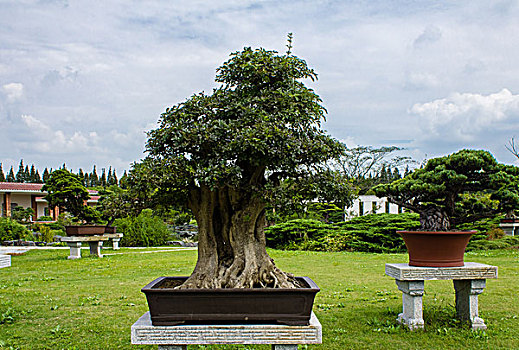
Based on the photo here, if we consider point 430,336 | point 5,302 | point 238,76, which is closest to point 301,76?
point 238,76

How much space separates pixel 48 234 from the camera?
1970 centimetres

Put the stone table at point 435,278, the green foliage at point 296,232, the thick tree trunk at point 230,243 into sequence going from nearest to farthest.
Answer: the thick tree trunk at point 230,243, the stone table at point 435,278, the green foliage at point 296,232

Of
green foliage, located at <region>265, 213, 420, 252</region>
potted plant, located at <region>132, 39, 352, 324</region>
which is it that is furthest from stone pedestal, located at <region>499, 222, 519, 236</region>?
potted plant, located at <region>132, 39, 352, 324</region>

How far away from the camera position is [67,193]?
1438 cm

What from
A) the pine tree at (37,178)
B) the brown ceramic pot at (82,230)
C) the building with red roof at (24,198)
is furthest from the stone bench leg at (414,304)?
the pine tree at (37,178)

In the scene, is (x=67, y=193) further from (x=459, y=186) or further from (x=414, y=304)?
(x=414, y=304)

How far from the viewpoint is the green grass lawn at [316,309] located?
4363 mm

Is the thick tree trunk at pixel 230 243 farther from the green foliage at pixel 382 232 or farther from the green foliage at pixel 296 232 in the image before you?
the green foliage at pixel 296 232

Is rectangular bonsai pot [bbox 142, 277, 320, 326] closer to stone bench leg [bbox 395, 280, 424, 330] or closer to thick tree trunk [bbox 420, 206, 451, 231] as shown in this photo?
stone bench leg [bbox 395, 280, 424, 330]

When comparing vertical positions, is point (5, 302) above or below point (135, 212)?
below

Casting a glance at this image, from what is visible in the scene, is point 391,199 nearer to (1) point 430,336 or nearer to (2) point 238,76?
(1) point 430,336

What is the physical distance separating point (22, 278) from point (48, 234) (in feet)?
39.1

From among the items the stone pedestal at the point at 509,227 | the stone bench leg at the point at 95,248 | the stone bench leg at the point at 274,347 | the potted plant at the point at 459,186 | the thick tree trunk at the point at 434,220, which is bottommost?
the stone bench leg at the point at 95,248

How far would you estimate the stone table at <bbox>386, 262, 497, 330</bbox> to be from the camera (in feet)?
15.4
